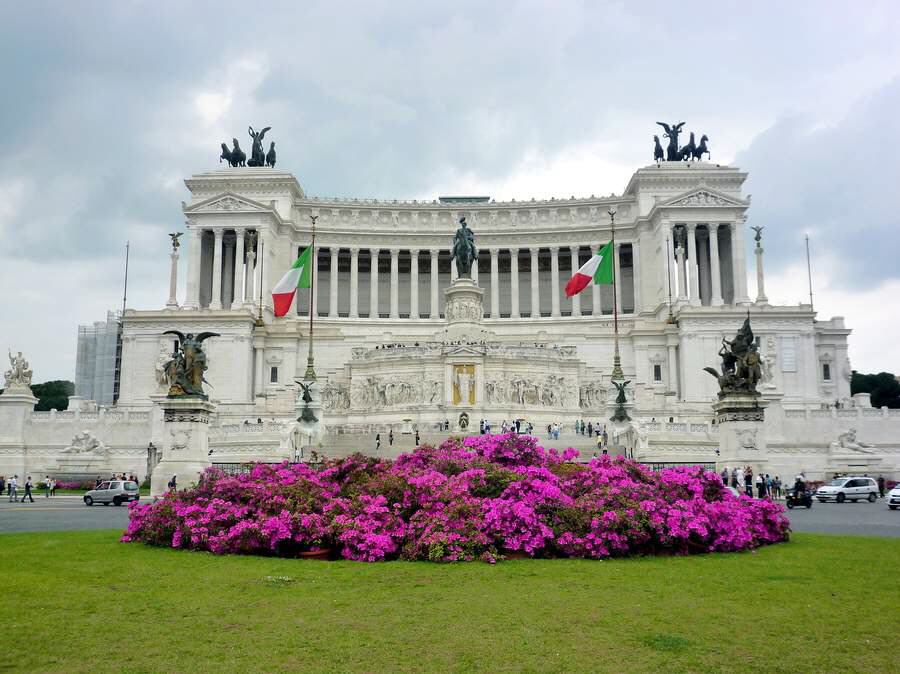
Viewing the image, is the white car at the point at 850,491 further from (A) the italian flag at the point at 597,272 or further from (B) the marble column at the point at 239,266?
(B) the marble column at the point at 239,266

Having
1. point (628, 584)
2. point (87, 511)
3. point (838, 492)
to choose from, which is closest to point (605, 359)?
point (838, 492)

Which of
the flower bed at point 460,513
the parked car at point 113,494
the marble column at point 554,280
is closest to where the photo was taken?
the flower bed at point 460,513

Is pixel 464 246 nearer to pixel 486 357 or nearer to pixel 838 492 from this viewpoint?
pixel 486 357

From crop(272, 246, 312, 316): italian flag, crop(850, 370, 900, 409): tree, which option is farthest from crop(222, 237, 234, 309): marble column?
crop(850, 370, 900, 409): tree

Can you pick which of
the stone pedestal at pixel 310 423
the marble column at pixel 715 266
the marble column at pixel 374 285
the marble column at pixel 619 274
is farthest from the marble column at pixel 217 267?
the marble column at pixel 715 266

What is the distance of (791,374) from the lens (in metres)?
75.3

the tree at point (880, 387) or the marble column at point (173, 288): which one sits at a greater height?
the marble column at point (173, 288)

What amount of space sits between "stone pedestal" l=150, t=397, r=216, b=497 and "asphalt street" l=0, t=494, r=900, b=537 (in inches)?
78.5

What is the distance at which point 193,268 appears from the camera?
88.6 meters

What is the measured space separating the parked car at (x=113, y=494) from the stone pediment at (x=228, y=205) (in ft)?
182

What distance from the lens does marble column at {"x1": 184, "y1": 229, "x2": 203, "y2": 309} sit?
285 ft

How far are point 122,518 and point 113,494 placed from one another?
34.1ft

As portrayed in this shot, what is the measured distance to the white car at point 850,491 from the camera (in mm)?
38812

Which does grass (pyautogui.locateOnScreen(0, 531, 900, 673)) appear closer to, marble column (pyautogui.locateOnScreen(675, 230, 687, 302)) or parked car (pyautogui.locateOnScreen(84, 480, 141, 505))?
parked car (pyautogui.locateOnScreen(84, 480, 141, 505))
